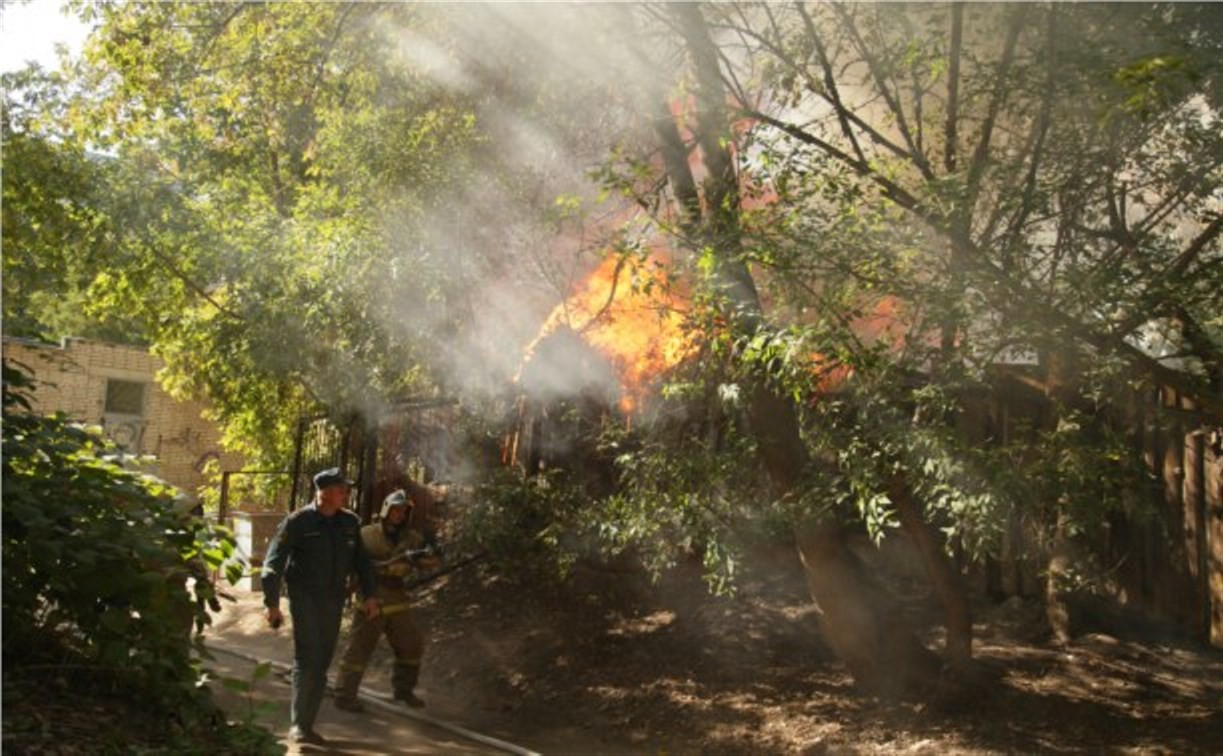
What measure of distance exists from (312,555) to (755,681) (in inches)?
136

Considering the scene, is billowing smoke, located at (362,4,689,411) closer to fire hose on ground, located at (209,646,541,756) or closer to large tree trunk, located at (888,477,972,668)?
fire hose on ground, located at (209,646,541,756)

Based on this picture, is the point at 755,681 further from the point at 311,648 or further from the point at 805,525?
the point at 311,648

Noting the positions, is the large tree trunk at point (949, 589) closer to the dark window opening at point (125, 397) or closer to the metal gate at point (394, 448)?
the metal gate at point (394, 448)

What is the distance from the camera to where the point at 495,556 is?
444 inches

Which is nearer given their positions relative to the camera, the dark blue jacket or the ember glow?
the dark blue jacket

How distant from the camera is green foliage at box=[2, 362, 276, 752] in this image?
464 cm

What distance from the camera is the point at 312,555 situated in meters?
7.85

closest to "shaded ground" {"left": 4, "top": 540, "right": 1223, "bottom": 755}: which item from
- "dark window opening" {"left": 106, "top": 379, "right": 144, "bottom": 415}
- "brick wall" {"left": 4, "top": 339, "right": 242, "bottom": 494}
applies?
"brick wall" {"left": 4, "top": 339, "right": 242, "bottom": 494}

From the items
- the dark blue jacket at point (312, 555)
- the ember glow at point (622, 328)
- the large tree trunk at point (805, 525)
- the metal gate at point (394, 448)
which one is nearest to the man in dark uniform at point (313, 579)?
the dark blue jacket at point (312, 555)

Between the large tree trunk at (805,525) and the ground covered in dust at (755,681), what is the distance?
328 millimetres

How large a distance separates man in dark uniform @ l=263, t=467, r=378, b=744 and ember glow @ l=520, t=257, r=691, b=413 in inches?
104

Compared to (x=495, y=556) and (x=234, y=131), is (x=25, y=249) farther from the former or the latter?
(x=495, y=556)

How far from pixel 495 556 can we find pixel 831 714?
4.35 meters

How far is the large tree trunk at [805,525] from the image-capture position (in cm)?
759
